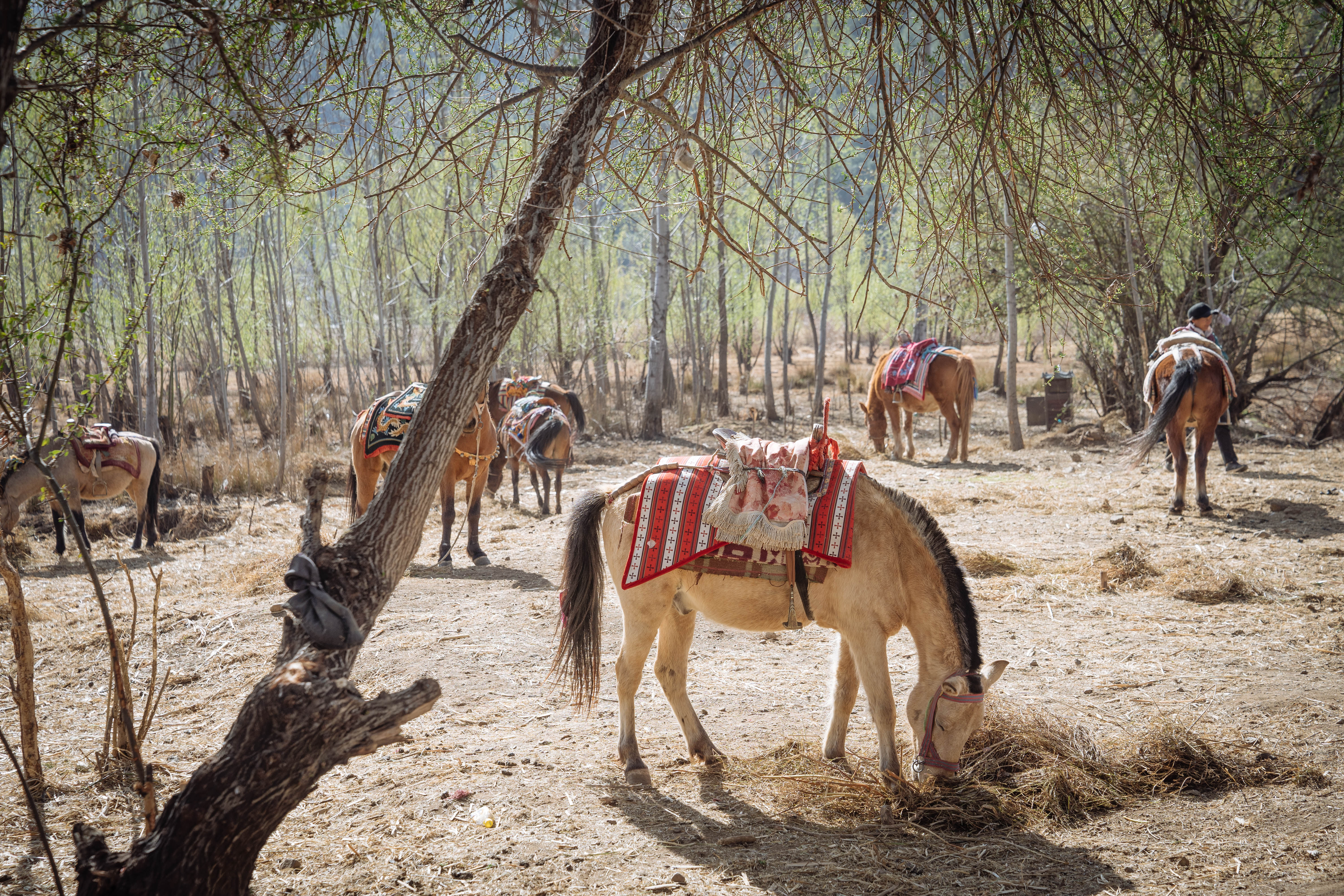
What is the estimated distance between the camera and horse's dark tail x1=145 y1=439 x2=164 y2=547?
9.05 metres

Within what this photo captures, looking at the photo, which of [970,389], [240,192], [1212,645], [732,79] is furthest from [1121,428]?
[240,192]

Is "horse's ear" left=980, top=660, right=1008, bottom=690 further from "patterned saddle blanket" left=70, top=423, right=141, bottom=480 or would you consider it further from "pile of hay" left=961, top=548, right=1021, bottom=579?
Result: "patterned saddle blanket" left=70, top=423, right=141, bottom=480

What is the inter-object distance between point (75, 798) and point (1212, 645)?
562cm

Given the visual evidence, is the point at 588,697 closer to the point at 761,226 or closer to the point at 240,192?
the point at 240,192

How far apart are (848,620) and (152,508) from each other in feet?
27.0

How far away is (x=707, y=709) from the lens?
14.8 feet

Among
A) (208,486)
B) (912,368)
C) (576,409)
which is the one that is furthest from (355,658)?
(912,368)

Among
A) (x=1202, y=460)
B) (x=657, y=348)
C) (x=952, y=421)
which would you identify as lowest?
(x=1202, y=460)

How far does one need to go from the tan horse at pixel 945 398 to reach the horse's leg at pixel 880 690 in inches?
364

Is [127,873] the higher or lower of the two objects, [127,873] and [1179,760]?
the higher

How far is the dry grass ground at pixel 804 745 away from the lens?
9.55 ft

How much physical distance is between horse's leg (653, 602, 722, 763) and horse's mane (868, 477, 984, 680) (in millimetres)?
1114

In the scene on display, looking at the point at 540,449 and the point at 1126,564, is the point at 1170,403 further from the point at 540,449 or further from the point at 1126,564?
the point at 540,449

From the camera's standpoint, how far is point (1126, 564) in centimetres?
643
